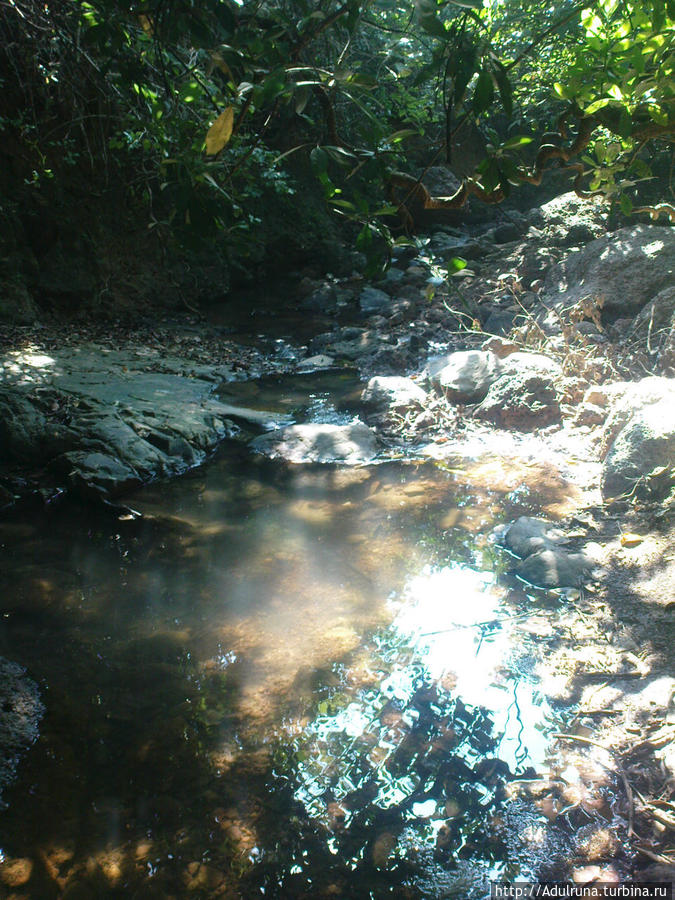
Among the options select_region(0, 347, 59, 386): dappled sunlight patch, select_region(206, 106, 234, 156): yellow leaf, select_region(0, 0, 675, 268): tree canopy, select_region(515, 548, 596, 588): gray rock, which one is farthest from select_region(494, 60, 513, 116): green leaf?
select_region(0, 347, 59, 386): dappled sunlight patch

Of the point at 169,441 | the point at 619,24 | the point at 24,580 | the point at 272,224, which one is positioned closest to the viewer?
the point at 619,24

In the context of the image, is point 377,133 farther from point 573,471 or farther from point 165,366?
point 165,366

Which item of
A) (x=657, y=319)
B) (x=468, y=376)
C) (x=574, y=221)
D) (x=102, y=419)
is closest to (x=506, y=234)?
(x=574, y=221)

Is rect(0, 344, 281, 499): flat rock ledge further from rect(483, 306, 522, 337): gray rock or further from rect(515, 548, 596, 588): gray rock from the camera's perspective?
rect(483, 306, 522, 337): gray rock

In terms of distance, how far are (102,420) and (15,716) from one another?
2470mm

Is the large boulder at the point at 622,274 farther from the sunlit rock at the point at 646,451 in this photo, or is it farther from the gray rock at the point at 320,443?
the gray rock at the point at 320,443

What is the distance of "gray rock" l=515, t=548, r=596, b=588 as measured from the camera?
2764 millimetres

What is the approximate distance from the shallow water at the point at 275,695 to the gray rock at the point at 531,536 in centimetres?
12

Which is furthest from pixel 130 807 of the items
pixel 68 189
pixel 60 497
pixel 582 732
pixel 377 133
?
pixel 68 189

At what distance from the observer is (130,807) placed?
1861 mm

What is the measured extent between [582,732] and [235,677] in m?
1.23

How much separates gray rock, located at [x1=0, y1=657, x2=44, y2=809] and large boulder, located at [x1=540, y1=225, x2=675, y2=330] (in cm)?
486

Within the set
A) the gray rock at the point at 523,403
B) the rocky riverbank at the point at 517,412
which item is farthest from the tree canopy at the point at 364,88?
the gray rock at the point at 523,403

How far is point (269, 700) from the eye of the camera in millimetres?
2260
